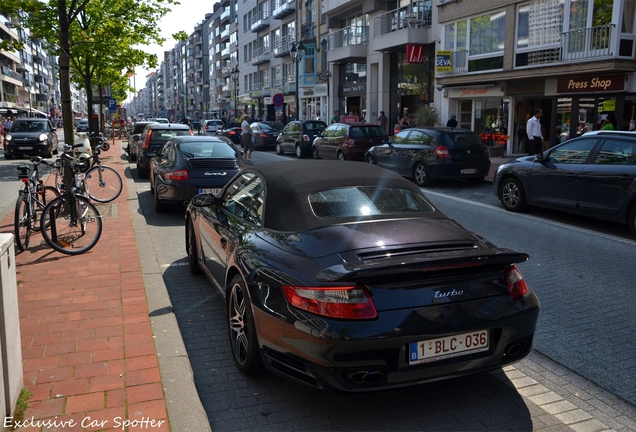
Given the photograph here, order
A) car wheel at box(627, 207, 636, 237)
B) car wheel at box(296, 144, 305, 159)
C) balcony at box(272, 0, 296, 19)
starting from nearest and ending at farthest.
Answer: car wheel at box(627, 207, 636, 237) → car wheel at box(296, 144, 305, 159) → balcony at box(272, 0, 296, 19)

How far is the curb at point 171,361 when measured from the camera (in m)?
3.43

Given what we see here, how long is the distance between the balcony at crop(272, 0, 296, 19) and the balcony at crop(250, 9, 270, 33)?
9.49 ft

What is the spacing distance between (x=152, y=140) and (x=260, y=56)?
45451 mm

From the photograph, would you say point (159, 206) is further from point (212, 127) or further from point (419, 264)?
point (212, 127)

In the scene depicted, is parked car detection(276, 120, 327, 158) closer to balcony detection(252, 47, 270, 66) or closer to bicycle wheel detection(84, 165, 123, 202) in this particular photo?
bicycle wheel detection(84, 165, 123, 202)

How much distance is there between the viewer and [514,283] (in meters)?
3.65

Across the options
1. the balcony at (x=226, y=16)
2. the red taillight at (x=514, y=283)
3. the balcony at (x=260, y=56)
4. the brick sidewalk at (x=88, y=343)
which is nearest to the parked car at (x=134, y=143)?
the brick sidewalk at (x=88, y=343)

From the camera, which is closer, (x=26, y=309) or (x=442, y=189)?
(x=26, y=309)

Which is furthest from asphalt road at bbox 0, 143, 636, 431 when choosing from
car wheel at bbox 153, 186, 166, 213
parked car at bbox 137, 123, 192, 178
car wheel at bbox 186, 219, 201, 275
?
parked car at bbox 137, 123, 192, 178

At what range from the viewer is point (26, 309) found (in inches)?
203

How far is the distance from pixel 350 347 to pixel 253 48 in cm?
6515

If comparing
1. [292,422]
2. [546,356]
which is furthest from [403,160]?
[292,422]

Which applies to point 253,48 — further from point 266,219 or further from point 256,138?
point 266,219

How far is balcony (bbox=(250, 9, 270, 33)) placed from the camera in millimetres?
58438
